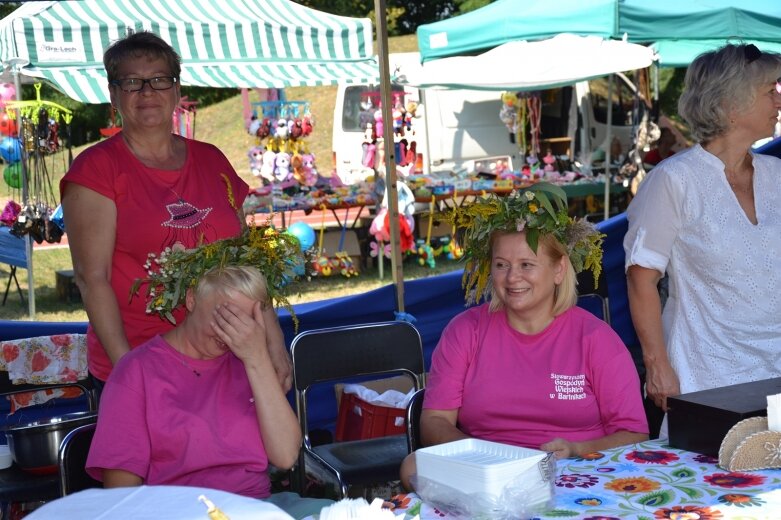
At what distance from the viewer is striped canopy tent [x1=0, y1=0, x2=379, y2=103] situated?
23.4 feet

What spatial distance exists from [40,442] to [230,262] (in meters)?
1.18

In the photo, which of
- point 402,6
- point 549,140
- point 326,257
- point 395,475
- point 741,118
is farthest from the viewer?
point 402,6

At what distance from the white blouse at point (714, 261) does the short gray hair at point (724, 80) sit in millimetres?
106

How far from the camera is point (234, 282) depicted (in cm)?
218

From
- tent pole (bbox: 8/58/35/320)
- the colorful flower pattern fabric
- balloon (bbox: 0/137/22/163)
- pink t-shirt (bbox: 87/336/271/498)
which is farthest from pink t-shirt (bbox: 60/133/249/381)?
balloon (bbox: 0/137/22/163)

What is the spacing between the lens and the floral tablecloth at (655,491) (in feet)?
5.46

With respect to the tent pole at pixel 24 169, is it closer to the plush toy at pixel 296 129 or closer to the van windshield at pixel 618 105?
the plush toy at pixel 296 129

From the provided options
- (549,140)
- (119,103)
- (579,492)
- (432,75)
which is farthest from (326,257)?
(579,492)

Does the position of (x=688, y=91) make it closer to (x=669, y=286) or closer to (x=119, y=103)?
(x=669, y=286)

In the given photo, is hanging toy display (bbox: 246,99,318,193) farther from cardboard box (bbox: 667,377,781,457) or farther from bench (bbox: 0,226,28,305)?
cardboard box (bbox: 667,377,781,457)

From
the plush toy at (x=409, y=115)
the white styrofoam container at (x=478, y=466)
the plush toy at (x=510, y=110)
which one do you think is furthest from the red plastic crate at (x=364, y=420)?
the plush toy at (x=510, y=110)

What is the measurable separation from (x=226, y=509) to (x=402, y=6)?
25869 mm

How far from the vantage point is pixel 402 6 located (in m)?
26.1

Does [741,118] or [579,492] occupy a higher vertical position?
[741,118]
